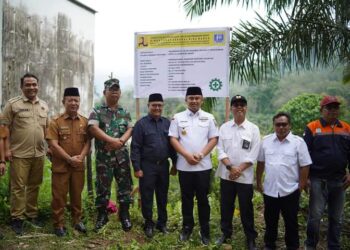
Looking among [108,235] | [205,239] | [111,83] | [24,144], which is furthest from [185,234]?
[24,144]

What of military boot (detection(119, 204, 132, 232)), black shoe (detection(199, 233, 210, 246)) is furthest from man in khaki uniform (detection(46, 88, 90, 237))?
black shoe (detection(199, 233, 210, 246))

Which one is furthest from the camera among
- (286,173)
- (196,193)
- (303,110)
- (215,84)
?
(303,110)

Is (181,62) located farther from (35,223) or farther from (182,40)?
(35,223)

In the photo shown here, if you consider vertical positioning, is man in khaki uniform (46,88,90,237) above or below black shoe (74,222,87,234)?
above

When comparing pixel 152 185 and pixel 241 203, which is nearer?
pixel 241 203

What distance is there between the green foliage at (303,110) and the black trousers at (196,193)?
6481mm

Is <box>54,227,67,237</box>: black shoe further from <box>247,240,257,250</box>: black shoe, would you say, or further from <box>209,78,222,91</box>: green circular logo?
<box>209,78,222,91</box>: green circular logo

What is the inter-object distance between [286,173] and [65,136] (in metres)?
2.55

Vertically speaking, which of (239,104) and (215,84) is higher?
(215,84)

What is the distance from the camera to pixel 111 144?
14.1ft

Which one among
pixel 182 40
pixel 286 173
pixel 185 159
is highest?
pixel 182 40

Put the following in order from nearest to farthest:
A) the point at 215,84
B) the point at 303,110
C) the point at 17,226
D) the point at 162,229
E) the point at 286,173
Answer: the point at 286,173 < the point at 17,226 < the point at 162,229 < the point at 215,84 < the point at 303,110

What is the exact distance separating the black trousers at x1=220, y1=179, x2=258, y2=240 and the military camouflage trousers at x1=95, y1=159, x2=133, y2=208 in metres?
1.18

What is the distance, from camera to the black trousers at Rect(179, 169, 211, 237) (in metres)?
4.20
